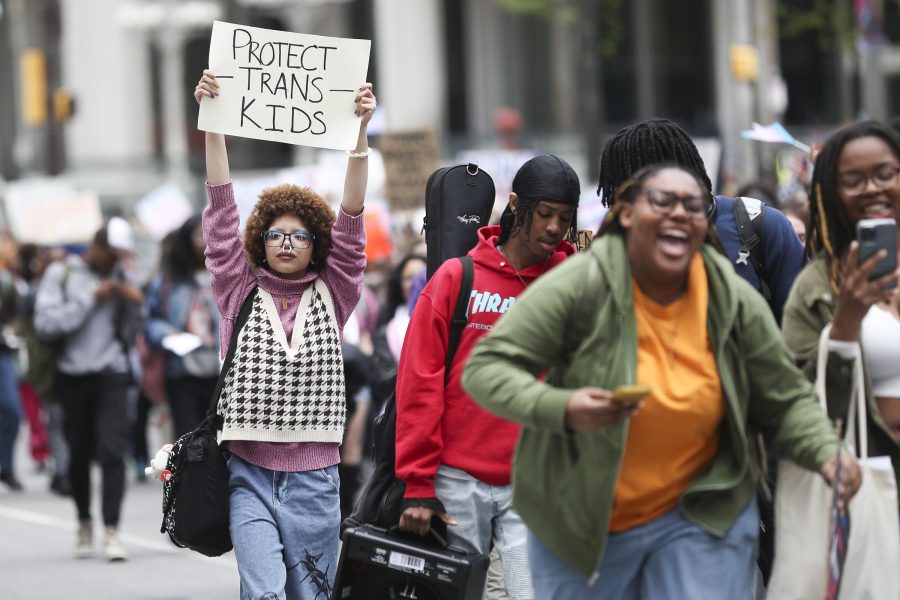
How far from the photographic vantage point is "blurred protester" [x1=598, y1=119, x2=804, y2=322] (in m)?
5.21

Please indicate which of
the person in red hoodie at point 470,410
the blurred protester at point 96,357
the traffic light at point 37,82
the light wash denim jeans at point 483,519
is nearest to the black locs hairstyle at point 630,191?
the person in red hoodie at point 470,410

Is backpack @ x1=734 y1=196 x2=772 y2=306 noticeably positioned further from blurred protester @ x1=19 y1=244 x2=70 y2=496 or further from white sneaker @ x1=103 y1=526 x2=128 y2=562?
blurred protester @ x1=19 y1=244 x2=70 y2=496

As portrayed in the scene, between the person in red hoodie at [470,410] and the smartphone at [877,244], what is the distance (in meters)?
1.41

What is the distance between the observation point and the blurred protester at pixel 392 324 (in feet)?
32.0

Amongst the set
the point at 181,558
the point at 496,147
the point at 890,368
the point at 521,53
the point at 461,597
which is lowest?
the point at 181,558

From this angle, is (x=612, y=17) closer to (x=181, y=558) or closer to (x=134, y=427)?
(x=134, y=427)

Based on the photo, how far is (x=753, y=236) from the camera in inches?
217

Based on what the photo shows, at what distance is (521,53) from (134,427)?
30475 mm

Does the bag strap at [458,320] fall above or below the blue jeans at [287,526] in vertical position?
above

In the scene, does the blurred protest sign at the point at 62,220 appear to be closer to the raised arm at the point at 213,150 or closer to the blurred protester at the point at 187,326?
the blurred protester at the point at 187,326

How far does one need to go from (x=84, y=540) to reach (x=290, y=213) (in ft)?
15.6

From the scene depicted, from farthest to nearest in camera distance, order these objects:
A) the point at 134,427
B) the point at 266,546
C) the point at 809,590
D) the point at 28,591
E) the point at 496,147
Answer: the point at 496,147
the point at 134,427
the point at 28,591
the point at 266,546
the point at 809,590

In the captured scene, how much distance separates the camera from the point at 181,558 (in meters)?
10.2

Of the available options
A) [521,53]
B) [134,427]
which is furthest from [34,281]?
[521,53]
